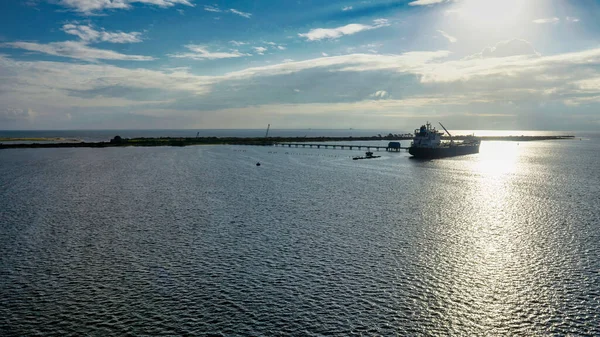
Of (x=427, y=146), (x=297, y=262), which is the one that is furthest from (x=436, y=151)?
(x=297, y=262)

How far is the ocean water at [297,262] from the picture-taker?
76.9 ft

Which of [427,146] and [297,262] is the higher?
[427,146]

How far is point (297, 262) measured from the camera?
3288cm

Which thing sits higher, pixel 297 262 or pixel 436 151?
pixel 436 151

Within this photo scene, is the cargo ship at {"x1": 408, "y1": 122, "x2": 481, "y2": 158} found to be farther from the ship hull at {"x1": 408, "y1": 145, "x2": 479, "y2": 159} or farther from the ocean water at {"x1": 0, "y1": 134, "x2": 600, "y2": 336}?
the ocean water at {"x1": 0, "y1": 134, "x2": 600, "y2": 336}

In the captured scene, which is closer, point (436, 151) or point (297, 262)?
point (297, 262)

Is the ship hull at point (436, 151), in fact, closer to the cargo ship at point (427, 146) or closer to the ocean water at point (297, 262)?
the cargo ship at point (427, 146)

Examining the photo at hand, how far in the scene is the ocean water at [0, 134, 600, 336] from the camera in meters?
23.5

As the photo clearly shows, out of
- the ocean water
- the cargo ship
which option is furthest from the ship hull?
the ocean water

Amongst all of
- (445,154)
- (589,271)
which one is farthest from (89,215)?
(445,154)

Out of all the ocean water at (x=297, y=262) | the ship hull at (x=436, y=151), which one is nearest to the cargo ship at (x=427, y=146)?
the ship hull at (x=436, y=151)

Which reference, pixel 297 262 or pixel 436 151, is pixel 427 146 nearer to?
pixel 436 151

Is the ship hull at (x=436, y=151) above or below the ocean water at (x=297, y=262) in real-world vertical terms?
above

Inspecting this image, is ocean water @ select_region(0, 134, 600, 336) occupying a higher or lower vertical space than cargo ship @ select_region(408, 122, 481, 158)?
lower
